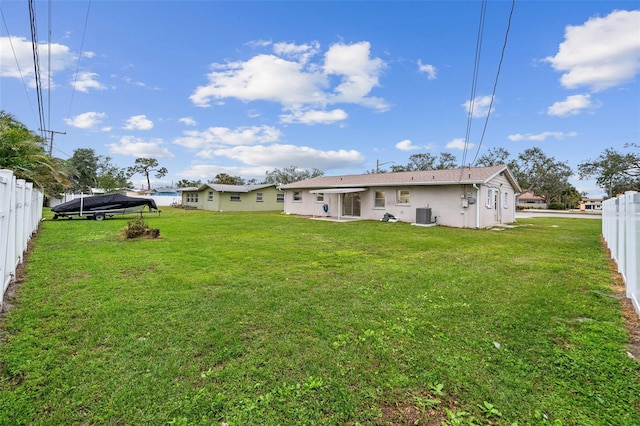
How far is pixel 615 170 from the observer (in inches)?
1585

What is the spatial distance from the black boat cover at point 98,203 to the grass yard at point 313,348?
42.1ft

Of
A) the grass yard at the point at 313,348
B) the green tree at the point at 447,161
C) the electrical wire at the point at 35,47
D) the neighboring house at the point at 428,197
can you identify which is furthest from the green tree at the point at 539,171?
the electrical wire at the point at 35,47

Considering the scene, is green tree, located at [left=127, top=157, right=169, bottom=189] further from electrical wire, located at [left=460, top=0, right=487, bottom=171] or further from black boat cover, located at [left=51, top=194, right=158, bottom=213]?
electrical wire, located at [left=460, top=0, right=487, bottom=171]

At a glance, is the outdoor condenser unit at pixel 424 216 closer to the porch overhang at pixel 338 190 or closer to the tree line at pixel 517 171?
the porch overhang at pixel 338 190

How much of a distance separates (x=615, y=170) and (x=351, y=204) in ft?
139

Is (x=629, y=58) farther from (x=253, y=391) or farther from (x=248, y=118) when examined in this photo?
(x=248, y=118)

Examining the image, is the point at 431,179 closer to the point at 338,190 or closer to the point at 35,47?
the point at 338,190

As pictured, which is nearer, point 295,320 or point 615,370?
point 615,370

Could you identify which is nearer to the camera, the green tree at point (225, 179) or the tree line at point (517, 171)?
the tree line at point (517, 171)

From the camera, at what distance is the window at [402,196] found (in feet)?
55.6

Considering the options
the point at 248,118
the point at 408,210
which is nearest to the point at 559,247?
the point at 408,210

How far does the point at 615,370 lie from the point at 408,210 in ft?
47.3

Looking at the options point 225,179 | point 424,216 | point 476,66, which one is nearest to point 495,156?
point 424,216

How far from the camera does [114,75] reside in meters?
14.6
